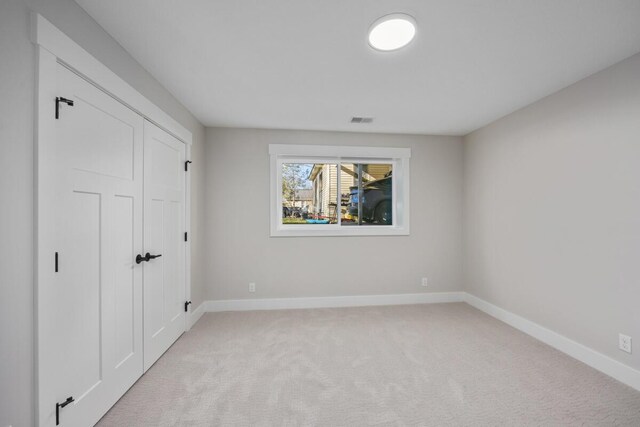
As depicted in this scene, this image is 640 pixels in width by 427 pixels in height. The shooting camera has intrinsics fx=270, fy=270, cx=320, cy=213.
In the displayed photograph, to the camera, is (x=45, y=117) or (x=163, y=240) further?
(x=163, y=240)

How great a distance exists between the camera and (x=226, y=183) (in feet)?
11.8

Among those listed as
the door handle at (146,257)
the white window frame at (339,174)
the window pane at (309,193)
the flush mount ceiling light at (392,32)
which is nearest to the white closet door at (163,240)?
the door handle at (146,257)

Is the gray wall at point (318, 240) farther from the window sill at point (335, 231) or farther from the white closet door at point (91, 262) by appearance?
the white closet door at point (91, 262)

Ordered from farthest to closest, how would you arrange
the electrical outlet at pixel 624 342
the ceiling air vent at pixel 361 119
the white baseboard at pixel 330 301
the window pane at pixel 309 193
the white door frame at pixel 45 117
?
the window pane at pixel 309 193 → the white baseboard at pixel 330 301 → the ceiling air vent at pixel 361 119 → the electrical outlet at pixel 624 342 → the white door frame at pixel 45 117

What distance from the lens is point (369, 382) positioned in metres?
2.06

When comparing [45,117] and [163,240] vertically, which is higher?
[45,117]

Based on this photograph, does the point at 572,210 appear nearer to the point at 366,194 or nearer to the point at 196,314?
the point at 366,194

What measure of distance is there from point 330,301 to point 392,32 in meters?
3.13

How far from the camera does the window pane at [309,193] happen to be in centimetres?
390

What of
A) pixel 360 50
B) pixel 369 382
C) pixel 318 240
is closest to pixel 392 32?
pixel 360 50

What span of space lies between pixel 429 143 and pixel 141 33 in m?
3.53

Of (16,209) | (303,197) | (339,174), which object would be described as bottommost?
(16,209)

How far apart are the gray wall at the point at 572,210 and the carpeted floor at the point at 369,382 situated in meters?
0.45

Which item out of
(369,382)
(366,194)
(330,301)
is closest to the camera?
(369,382)
